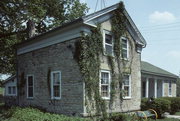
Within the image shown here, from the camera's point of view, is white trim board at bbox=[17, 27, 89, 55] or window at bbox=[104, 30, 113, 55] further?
window at bbox=[104, 30, 113, 55]

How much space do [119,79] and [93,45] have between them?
342 centimetres

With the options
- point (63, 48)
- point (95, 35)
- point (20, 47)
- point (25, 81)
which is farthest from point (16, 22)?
point (95, 35)

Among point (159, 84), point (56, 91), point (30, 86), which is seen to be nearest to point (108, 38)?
point (56, 91)

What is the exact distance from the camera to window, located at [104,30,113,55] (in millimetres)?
14077

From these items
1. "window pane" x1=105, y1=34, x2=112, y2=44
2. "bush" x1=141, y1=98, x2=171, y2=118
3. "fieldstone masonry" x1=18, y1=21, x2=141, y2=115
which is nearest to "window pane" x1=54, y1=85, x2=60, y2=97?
"fieldstone masonry" x1=18, y1=21, x2=141, y2=115

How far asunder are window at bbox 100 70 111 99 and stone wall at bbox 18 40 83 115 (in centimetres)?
170

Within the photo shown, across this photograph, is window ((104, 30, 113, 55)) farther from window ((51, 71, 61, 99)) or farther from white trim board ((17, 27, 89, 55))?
window ((51, 71, 61, 99))

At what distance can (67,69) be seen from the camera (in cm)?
1334

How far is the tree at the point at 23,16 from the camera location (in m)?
19.6

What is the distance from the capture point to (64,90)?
44.4ft

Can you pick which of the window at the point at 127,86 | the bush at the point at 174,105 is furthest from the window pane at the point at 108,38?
the bush at the point at 174,105

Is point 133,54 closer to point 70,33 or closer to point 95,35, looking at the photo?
point 95,35

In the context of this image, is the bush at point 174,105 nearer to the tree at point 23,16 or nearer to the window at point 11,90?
the tree at point 23,16

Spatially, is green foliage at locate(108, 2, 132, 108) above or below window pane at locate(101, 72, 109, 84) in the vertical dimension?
above
